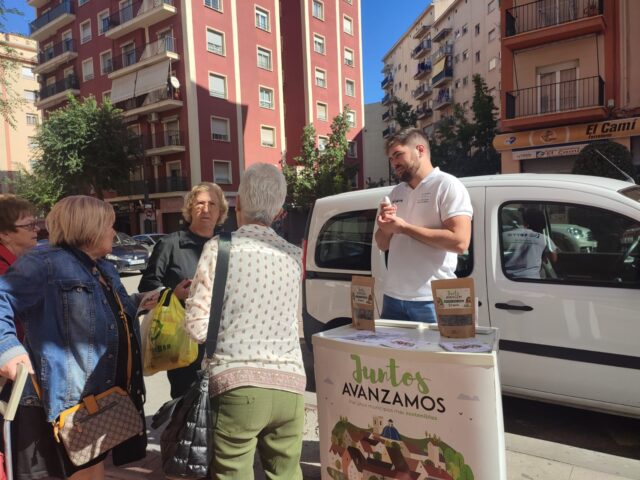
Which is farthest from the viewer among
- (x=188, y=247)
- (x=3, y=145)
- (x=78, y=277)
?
(x=3, y=145)

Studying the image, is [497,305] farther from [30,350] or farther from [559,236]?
[30,350]

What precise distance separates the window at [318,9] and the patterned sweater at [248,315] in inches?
1438

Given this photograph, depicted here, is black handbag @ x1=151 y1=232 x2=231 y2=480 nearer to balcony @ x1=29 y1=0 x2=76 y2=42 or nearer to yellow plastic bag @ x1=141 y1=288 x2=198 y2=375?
yellow plastic bag @ x1=141 y1=288 x2=198 y2=375

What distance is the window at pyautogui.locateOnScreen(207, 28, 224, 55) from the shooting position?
2869 cm

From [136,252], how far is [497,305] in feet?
45.7

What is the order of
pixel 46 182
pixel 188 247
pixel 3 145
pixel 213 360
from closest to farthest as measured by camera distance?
pixel 213 360, pixel 188 247, pixel 46 182, pixel 3 145

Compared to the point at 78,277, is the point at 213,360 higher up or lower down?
lower down

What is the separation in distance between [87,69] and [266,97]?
1360cm

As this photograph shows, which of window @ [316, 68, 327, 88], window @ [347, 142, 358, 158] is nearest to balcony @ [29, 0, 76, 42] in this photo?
window @ [316, 68, 327, 88]

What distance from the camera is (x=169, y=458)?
70.5 inches

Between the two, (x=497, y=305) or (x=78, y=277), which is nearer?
(x=78, y=277)

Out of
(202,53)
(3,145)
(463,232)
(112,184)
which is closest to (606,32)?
(463,232)

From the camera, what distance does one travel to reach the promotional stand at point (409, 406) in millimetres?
1731

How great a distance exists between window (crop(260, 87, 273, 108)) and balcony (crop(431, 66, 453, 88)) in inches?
720
